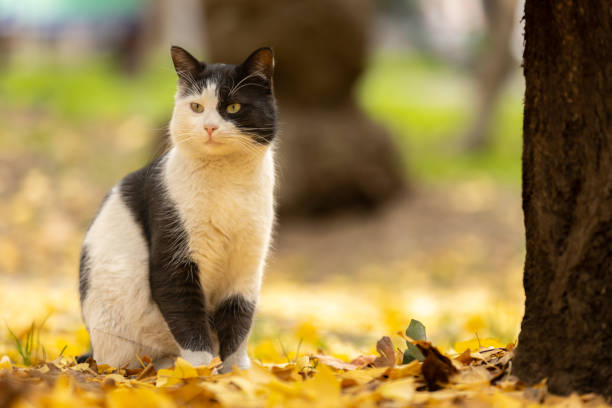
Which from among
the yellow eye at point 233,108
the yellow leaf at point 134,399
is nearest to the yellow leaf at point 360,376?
the yellow leaf at point 134,399

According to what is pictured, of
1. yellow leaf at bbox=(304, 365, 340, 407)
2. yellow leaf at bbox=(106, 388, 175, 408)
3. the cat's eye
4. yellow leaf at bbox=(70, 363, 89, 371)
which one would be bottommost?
yellow leaf at bbox=(70, 363, 89, 371)

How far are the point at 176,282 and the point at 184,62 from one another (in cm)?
86

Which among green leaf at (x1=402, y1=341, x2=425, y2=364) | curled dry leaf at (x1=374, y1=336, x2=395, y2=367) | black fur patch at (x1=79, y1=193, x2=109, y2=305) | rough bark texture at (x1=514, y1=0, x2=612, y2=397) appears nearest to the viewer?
rough bark texture at (x1=514, y1=0, x2=612, y2=397)

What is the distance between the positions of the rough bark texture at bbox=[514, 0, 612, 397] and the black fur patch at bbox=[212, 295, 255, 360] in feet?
3.55

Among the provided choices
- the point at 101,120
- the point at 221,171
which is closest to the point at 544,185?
the point at 221,171

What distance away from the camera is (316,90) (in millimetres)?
7715

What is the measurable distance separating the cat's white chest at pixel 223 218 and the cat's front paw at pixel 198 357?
9.7 inches

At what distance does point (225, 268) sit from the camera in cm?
260

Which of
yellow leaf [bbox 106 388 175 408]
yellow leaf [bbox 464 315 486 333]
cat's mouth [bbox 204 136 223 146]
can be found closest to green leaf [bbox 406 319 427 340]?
yellow leaf [bbox 106 388 175 408]

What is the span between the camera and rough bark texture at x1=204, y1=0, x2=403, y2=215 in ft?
23.9

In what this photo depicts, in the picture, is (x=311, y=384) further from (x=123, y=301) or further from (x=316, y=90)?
(x=316, y=90)

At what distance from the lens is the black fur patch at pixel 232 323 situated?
2.66m

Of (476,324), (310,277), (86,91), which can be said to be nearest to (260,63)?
(476,324)

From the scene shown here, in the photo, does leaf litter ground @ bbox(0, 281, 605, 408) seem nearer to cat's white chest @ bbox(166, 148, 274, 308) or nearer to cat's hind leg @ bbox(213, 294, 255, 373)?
cat's hind leg @ bbox(213, 294, 255, 373)
